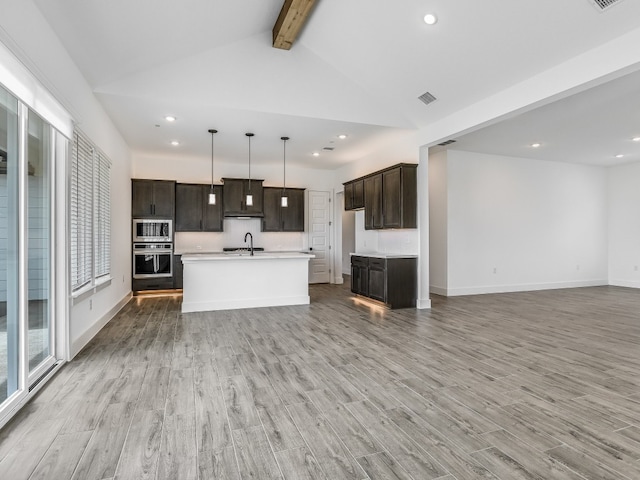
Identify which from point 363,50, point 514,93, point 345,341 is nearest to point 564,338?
point 345,341

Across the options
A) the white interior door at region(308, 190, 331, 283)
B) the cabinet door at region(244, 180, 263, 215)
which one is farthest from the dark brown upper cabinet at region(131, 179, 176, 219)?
the white interior door at region(308, 190, 331, 283)

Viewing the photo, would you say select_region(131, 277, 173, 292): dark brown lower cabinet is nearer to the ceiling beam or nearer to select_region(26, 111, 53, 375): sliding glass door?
select_region(26, 111, 53, 375): sliding glass door

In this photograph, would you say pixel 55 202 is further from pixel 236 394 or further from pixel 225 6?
pixel 225 6

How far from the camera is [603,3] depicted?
2959mm

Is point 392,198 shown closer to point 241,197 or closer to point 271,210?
point 271,210

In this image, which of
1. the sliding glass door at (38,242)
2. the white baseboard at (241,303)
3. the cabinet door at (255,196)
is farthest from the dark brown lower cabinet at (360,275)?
the sliding glass door at (38,242)

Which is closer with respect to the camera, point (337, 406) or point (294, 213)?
point (337, 406)

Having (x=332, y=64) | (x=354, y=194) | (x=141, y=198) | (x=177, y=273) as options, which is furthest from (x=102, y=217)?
(x=354, y=194)

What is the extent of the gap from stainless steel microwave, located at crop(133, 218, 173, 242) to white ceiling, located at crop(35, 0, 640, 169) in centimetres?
167

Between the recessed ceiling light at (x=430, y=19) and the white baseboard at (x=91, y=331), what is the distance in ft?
16.1

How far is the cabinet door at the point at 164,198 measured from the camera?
291 inches

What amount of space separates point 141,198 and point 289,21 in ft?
15.7

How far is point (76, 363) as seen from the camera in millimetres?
3373

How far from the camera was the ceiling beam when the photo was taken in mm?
3947
